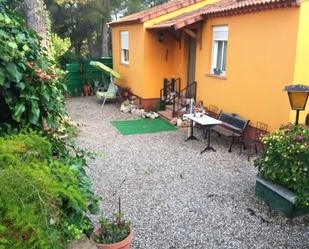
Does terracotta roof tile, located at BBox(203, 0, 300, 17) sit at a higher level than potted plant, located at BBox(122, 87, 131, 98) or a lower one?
higher

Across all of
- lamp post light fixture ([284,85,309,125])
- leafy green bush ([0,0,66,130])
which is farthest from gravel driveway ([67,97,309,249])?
lamp post light fixture ([284,85,309,125])

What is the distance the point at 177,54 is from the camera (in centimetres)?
1260

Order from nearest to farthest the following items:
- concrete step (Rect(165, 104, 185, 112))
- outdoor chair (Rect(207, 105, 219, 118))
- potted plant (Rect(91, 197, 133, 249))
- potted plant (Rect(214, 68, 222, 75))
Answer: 1. potted plant (Rect(91, 197, 133, 249))
2. potted plant (Rect(214, 68, 222, 75))
3. outdoor chair (Rect(207, 105, 219, 118))
4. concrete step (Rect(165, 104, 185, 112))

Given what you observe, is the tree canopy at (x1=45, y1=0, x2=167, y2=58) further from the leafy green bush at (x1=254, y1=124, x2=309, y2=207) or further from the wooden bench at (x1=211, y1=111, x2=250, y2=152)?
the leafy green bush at (x1=254, y1=124, x2=309, y2=207)

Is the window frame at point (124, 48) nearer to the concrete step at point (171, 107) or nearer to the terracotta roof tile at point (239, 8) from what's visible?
the terracotta roof tile at point (239, 8)

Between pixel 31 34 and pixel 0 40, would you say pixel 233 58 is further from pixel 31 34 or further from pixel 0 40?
pixel 0 40

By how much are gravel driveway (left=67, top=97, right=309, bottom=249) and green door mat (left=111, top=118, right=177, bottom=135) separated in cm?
81

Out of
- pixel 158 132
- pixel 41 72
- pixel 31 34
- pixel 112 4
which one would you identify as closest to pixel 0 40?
pixel 41 72

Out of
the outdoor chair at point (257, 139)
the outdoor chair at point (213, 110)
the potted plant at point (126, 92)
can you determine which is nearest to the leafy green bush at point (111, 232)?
the outdoor chair at point (257, 139)

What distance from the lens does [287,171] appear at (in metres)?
4.90

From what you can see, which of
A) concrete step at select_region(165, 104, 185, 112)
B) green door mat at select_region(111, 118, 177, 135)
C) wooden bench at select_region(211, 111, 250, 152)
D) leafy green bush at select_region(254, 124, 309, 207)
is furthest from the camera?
concrete step at select_region(165, 104, 185, 112)

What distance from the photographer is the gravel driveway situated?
14.7 ft

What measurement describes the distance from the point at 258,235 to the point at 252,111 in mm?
4298

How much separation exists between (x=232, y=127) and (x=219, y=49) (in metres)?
2.72
